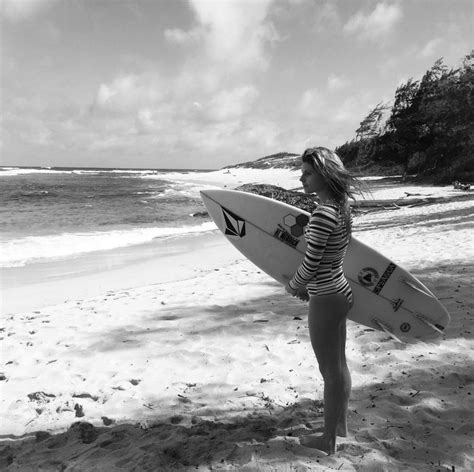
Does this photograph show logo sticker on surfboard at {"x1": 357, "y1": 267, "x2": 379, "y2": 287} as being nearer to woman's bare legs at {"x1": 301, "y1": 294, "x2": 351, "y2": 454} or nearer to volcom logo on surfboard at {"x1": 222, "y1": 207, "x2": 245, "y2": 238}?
volcom logo on surfboard at {"x1": 222, "y1": 207, "x2": 245, "y2": 238}

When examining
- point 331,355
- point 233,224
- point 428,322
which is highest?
point 233,224

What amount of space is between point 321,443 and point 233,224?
2.35 metres

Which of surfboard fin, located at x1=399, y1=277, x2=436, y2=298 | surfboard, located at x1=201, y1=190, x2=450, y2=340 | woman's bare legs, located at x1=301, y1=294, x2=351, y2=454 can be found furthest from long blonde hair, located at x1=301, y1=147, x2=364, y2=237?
surfboard fin, located at x1=399, y1=277, x2=436, y2=298

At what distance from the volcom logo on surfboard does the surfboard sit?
0.87 feet

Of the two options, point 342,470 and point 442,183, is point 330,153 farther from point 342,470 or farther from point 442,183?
point 442,183

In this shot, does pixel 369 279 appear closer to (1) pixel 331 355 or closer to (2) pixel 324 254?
(1) pixel 331 355

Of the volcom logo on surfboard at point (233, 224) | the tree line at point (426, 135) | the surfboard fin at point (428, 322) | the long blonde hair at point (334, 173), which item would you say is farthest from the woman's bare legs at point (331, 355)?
the tree line at point (426, 135)

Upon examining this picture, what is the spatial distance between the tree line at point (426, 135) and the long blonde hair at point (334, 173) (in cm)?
2340

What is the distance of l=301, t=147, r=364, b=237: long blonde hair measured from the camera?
6.95ft

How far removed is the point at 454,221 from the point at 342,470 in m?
10.3

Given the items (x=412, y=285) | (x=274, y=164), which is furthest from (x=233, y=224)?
(x=274, y=164)

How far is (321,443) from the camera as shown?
2424 mm

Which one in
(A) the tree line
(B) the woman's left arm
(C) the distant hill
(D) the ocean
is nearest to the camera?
(B) the woman's left arm

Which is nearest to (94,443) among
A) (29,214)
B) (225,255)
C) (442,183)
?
(225,255)
